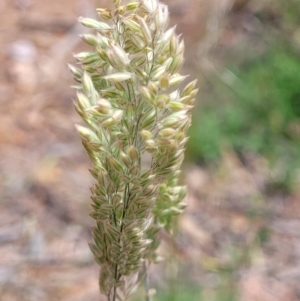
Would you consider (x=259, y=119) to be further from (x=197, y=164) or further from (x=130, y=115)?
(x=130, y=115)

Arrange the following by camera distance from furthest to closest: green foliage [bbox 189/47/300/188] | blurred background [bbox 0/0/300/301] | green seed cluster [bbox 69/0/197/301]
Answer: green foliage [bbox 189/47/300/188] → blurred background [bbox 0/0/300/301] → green seed cluster [bbox 69/0/197/301]

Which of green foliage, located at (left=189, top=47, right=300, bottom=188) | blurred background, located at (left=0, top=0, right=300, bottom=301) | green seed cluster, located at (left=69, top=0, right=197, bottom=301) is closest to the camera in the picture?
green seed cluster, located at (left=69, top=0, right=197, bottom=301)

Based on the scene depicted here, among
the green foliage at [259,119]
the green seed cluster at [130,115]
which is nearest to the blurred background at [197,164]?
the green foliage at [259,119]

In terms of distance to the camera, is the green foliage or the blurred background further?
the green foliage

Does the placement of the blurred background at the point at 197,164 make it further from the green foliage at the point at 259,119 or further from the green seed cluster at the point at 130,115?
the green seed cluster at the point at 130,115

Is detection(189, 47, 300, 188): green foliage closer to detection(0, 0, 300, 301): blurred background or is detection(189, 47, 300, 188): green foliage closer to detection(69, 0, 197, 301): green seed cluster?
detection(0, 0, 300, 301): blurred background

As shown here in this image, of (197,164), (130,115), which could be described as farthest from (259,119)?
(130,115)

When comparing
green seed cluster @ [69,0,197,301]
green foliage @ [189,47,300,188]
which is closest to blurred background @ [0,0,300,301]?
green foliage @ [189,47,300,188]
